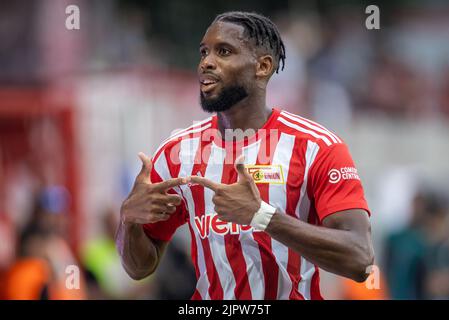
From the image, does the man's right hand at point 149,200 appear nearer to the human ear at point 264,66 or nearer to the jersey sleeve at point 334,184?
the jersey sleeve at point 334,184

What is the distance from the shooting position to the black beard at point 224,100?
6402mm

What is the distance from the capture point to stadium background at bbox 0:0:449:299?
11445 millimetres

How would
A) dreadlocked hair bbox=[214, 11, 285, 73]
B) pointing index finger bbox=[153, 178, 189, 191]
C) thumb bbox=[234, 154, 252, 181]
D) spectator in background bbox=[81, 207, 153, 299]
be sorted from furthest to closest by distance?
1. spectator in background bbox=[81, 207, 153, 299]
2. dreadlocked hair bbox=[214, 11, 285, 73]
3. pointing index finger bbox=[153, 178, 189, 191]
4. thumb bbox=[234, 154, 252, 181]

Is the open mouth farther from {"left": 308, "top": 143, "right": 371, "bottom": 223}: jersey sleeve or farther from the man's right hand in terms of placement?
{"left": 308, "top": 143, "right": 371, "bottom": 223}: jersey sleeve

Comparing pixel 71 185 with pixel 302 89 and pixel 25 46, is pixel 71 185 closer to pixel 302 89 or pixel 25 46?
pixel 25 46

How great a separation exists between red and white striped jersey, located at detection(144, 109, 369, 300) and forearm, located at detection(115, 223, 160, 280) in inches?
12.7

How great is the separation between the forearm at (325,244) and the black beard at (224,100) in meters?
0.91

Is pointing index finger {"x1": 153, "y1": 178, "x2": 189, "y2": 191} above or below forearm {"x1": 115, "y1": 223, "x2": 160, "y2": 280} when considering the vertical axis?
above

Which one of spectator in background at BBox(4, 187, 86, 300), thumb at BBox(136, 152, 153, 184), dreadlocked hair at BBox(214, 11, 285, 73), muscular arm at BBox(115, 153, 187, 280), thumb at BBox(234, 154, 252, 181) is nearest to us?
thumb at BBox(234, 154, 252, 181)

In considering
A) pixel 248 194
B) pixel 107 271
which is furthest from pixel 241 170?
pixel 107 271

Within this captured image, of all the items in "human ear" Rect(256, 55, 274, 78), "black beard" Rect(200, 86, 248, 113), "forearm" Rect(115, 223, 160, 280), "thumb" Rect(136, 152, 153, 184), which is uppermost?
"human ear" Rect(256, 55, 274, 78)

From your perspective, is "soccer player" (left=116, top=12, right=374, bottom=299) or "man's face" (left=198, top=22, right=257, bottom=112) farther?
"man's face" (left=198, top=22, right=257, bottom=112)

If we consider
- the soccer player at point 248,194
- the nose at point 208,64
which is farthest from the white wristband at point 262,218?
the nose at point 208,64

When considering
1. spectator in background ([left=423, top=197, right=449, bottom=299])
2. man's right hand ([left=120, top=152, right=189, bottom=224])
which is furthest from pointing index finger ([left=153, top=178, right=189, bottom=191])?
spectator in background ([left=423, top=197, right=449, bottom=299])
